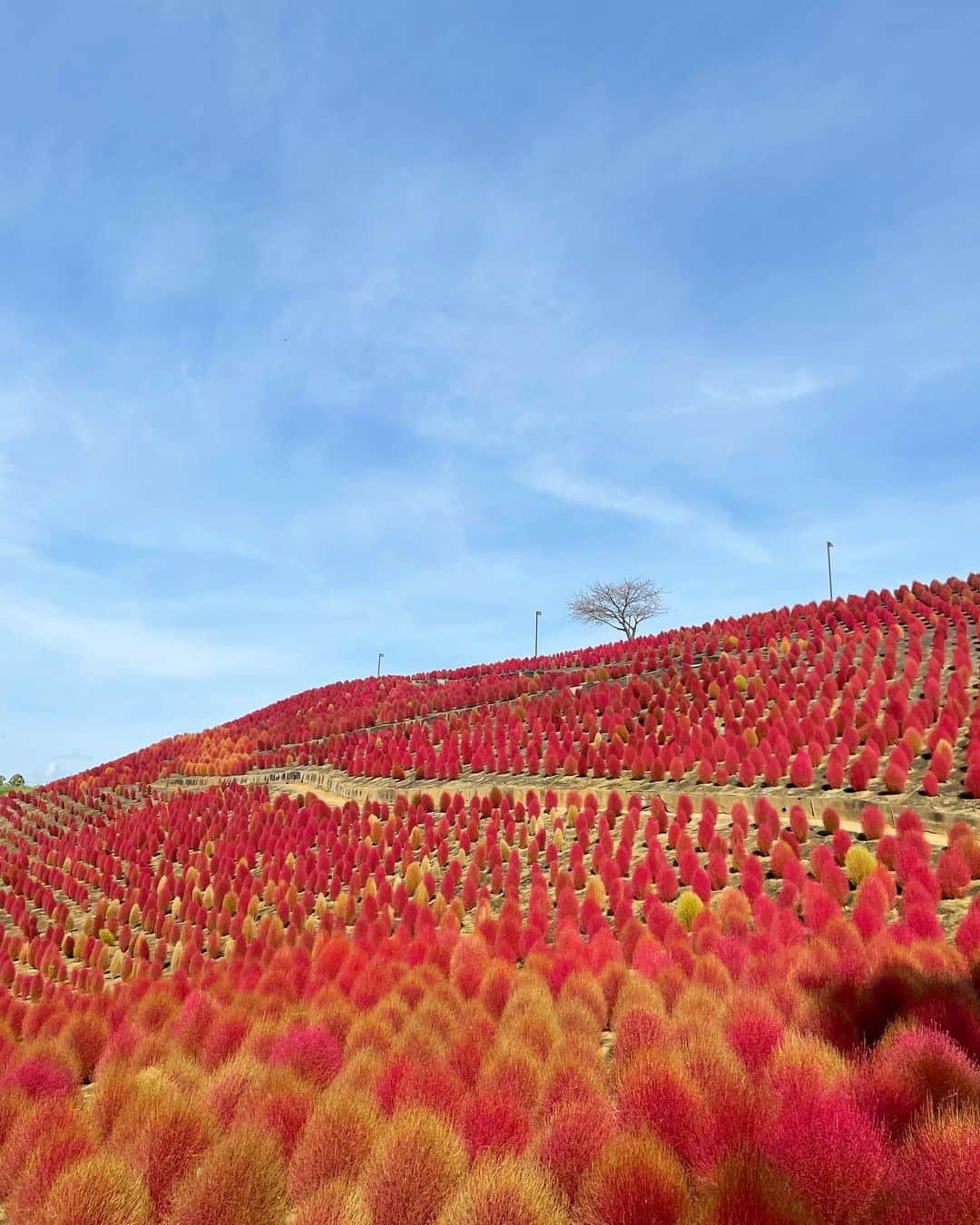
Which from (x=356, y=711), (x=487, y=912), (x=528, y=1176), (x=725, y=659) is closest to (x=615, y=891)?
(x=487, y=912)

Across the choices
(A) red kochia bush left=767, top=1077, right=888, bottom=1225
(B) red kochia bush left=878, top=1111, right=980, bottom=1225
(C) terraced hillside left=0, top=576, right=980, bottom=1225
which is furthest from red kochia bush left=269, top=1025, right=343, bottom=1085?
(B) red kochia bush left=878, top=1111, right=980, bottom=1225

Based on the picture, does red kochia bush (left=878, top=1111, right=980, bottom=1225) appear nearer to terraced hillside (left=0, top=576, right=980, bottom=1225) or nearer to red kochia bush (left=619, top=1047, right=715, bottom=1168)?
terraced hillside (left=0, top=576, right=980, bottom=1225)

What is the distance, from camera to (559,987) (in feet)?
16.6

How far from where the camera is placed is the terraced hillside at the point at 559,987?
2.75m

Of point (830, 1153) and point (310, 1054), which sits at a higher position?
point (830, 1153)

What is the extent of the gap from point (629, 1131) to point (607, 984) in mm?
2223

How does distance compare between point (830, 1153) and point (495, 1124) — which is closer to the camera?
point (830, 1153)

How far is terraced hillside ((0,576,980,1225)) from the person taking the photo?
9.01 ft

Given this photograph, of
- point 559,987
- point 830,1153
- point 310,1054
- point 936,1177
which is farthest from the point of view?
point 559,987

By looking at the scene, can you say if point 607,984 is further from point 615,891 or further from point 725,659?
point 725,659

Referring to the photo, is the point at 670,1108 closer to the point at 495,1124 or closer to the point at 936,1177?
the point at 495,1124

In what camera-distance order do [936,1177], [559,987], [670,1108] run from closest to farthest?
[936,1177]
[670,1108]
[559,987]

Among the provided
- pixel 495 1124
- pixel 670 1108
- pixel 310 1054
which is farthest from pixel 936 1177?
pixel 310 1054

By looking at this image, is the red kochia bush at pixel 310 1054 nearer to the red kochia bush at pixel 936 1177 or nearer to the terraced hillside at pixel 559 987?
the terraced hillside at pixel 559 987
